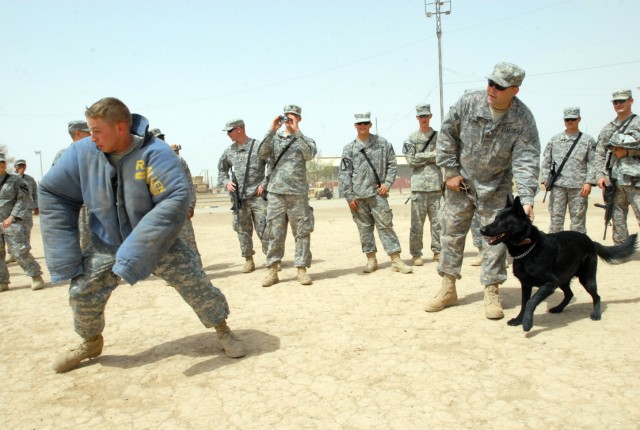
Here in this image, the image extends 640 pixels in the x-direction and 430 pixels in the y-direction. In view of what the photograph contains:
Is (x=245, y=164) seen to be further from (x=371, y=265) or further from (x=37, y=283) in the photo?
(x=37, y=283)

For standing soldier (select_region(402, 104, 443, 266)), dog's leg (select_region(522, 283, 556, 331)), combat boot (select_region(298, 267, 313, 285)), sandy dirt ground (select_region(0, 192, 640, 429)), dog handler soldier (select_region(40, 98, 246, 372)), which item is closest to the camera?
sandy dirt ground (select_region(0, 192, 640, 429))

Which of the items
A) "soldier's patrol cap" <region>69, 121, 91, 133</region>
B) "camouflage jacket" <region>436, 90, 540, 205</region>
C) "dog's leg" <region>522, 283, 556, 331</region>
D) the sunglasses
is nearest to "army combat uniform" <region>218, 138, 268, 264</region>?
"soldier's patrol cap" <region>69, 121, 91, 133</region>

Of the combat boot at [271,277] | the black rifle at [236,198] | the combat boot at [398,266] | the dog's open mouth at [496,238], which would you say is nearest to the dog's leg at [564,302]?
the dog's open mouth at [496,238]

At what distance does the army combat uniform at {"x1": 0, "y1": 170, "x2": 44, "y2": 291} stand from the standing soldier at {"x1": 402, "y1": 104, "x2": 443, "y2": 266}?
551cm

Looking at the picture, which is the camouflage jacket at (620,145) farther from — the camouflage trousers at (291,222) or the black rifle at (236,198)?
the black rifle at (236,198)

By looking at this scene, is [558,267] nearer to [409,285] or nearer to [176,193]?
[409,285]

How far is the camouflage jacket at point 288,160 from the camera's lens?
21.2 ft

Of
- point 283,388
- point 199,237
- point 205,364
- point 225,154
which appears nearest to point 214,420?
point 283,388

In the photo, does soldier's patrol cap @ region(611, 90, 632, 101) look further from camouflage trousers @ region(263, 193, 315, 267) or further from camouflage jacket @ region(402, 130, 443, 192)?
camouflage trousers @ region(263, 193, 315, 267)

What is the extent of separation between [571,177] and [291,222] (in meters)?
4.21

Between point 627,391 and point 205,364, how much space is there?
2795 mm

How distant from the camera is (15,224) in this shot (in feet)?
24.5

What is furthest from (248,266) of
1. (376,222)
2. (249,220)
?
(376,222)

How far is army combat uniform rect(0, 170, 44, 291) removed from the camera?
7.21 m
